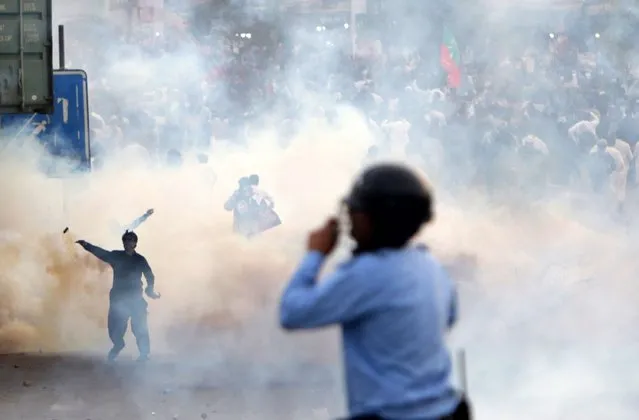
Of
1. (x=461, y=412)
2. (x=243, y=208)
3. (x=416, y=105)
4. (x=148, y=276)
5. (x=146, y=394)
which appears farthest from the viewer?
(x=416, y=105)

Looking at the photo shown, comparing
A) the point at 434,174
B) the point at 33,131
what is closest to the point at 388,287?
the point at 33,131

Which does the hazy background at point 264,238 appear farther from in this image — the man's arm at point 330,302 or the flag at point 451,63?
the man's arm at point 330,302

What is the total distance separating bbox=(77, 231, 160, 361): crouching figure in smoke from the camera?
27.7ft

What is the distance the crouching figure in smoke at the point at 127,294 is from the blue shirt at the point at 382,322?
20.0 feet

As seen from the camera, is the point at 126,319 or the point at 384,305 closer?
the point at 384,305

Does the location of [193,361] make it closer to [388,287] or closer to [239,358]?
[239,358]

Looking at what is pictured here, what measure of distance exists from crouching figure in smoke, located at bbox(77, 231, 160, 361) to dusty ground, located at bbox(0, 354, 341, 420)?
8.1 inches

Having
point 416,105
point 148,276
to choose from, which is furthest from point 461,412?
point 416,105

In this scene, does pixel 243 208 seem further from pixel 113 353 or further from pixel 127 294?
pixel 113 353

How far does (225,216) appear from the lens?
10617 mm

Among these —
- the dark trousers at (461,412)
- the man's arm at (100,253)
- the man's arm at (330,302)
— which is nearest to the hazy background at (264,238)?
the man's arm at (100,253)

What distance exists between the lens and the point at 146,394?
746 cm

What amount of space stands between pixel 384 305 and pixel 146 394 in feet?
17.5

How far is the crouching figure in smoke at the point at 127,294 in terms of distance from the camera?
27.7ft
